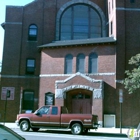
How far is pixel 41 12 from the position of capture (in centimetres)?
3044

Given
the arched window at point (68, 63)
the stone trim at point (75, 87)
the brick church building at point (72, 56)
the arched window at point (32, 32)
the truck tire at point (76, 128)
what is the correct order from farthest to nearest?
the arched window at point (32, 32), the arched window at point (68, 63), the brick church building at point (72, 56), the stone trim at point (75, 87), the truck tire at point (76, 128)

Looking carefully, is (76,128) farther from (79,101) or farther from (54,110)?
(79,101)

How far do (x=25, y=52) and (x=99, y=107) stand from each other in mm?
11243

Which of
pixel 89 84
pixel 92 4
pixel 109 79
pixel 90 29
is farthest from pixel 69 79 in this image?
pixel 92 4

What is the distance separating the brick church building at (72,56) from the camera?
24.0m

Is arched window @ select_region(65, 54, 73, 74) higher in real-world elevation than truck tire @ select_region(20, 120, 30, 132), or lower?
higher

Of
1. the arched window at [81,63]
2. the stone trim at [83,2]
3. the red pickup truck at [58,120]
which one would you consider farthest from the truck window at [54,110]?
the stone trim at [83,2]

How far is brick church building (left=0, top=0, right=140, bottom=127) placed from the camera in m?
24.0

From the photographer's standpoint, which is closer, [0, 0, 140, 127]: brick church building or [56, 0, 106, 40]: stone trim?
[0, 0, 140, 127]: brick church building

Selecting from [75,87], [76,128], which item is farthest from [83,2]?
[76,128]

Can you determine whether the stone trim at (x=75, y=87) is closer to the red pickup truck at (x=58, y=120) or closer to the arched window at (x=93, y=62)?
the arched window at (x=93, y=62)

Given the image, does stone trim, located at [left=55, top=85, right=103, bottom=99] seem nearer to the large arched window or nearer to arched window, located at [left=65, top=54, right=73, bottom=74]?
arched window, located at [left=65, top=54, right=73, bottom=74]

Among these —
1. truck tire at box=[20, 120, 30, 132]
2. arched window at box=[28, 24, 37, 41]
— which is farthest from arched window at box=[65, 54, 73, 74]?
truck tire at box=[20, 120, 30, 132]

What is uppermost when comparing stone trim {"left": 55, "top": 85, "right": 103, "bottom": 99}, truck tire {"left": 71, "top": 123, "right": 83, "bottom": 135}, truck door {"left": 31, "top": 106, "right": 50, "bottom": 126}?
stone trim {"left": 55, "top": 85, "right": 103, "bottom": 99}
